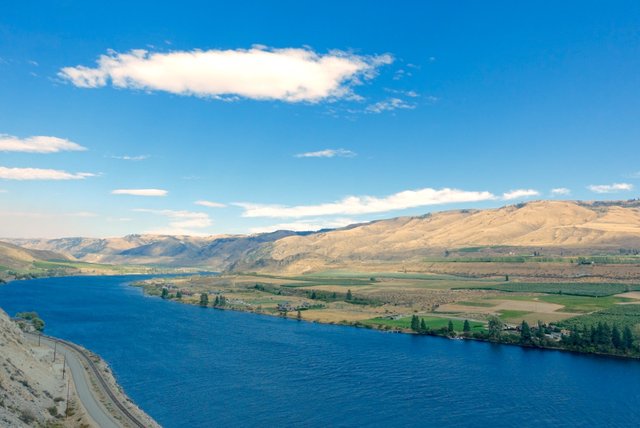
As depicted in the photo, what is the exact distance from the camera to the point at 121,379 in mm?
81500

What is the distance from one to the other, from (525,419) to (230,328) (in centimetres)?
8415

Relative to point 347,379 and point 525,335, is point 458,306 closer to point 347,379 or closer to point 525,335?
point 525,335

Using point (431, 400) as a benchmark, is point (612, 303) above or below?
above

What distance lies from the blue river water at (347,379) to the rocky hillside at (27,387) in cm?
1130

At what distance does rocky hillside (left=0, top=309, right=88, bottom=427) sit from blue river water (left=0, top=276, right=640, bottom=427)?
11.3 m

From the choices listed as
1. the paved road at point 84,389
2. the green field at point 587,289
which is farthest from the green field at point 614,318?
the paved road at point 84,389

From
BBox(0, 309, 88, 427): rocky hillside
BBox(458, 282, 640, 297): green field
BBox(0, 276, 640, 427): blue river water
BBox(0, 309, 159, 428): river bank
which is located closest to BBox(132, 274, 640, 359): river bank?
BBox(458, 282, 640, 297): green field

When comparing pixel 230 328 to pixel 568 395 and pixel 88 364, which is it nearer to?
pixel 88 364

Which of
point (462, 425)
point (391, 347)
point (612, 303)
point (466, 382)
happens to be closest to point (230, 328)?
point (391, 347)

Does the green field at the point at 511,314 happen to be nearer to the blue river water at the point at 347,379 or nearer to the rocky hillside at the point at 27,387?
the blue river water at the point at 347,379

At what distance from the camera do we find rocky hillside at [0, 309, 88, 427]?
158ft

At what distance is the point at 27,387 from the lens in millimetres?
57656

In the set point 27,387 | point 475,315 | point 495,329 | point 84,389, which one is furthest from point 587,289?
point 27,387

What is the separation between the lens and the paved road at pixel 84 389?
57.3 m
